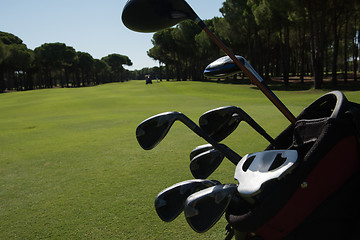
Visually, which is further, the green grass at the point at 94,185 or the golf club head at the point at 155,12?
the green grass at the point at 94,185

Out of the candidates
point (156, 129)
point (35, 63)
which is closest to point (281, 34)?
point (156, 129)

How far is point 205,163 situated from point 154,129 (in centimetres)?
49

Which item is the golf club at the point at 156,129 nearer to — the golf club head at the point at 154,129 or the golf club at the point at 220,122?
the golf club head at the point at 154,129

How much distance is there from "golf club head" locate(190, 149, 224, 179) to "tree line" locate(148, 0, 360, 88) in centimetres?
2262

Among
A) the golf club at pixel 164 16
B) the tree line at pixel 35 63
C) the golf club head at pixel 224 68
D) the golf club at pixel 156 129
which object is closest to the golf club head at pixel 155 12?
the golf club at pixel 164 16

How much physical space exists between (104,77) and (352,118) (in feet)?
416

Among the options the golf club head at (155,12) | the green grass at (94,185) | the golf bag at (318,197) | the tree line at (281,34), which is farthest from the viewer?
the tree line at (281,34)

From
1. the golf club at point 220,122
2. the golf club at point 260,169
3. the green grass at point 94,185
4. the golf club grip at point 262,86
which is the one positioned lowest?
the green grass at point 94,185

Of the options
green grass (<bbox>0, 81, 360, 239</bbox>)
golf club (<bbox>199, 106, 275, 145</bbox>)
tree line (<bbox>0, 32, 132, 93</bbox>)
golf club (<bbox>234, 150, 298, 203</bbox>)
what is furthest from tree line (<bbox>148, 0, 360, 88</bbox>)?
tree line (<bbox>0, 32, 132, 93</bbox>)

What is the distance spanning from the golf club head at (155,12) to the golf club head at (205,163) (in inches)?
30.6

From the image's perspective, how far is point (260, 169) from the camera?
100 cm

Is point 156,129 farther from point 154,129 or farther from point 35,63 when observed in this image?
point 35,63

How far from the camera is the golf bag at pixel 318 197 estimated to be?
3.39ft

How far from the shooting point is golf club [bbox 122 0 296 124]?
1.38m
